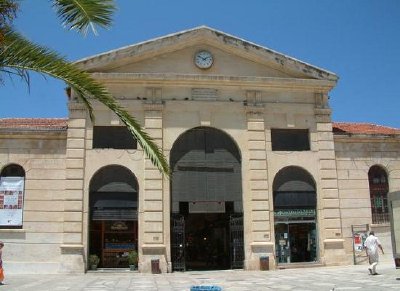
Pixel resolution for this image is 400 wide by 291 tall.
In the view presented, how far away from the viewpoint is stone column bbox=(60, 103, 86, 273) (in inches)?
869

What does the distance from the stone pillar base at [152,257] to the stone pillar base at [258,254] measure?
3.74m

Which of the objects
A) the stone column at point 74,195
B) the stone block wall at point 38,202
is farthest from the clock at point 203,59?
the stone block wall at point 38,202

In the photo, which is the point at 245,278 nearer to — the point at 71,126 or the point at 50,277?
the point at 50,277

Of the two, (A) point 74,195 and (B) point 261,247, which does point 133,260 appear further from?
(B) point 261,247

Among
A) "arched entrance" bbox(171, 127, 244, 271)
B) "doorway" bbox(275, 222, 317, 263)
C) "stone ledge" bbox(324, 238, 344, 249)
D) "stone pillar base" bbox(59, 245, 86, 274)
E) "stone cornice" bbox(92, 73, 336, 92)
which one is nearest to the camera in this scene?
"stone pillar base" bbox(59, 245, 86, 274)

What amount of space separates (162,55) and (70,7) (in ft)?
50.6

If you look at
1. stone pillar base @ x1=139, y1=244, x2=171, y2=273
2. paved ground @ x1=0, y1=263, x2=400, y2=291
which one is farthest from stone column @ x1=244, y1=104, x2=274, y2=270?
stone pillar base @ x1=139, y1=244, x2=171, y2=273

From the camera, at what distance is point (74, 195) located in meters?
22.8

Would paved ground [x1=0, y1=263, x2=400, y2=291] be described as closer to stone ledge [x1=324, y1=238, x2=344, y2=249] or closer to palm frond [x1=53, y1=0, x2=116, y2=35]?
stone ledge [x1=324, y1=238, x2=344, y2=249]

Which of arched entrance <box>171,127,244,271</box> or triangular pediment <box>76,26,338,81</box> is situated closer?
arched entrance <box>171,127,244,271</box>

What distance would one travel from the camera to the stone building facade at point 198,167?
2289 cm

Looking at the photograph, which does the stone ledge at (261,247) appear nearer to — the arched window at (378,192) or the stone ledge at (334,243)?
the stone ledge at (334,243)

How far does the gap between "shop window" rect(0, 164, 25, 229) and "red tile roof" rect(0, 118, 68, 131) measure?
1926mm

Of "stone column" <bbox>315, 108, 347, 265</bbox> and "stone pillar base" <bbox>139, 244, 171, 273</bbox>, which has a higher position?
"stone column" <bbox>315, 108, 347, 265</bbox>
